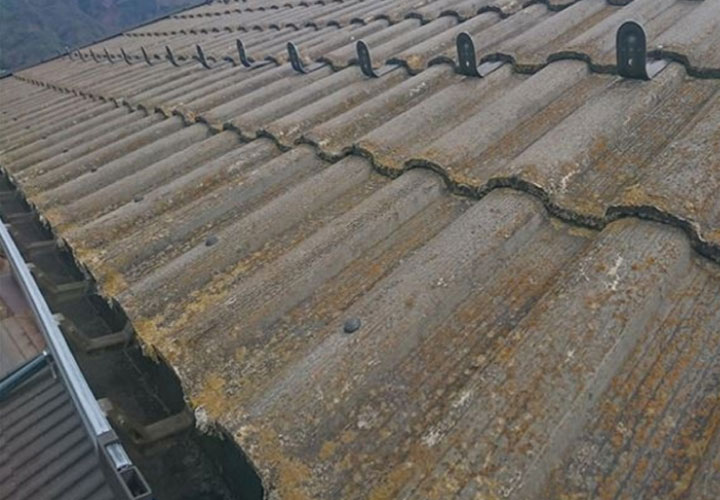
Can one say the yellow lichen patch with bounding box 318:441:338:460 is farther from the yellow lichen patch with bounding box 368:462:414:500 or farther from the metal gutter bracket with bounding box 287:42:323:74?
the metal gutter bracket with bounding box 287:42:323:74

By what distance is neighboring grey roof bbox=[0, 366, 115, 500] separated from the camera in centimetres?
221

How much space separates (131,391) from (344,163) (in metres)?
1.30

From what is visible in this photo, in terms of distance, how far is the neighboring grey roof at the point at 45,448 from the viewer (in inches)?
87.1

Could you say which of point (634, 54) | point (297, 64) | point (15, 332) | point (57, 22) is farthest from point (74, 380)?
point (57, 22)

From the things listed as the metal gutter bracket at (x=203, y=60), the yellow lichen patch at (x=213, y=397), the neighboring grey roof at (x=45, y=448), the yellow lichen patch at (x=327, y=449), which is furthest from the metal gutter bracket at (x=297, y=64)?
the yellow lichen patch at (x=327, y=449)

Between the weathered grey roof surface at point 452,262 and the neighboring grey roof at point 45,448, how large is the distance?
1.80ft

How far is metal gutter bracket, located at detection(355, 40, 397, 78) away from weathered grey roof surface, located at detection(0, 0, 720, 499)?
0.08 m

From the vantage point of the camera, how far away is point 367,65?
4.07 m

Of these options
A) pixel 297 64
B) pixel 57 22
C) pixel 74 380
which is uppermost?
pixel 74 380

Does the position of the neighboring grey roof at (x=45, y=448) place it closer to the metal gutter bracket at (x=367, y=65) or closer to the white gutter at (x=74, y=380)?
the white gutter at (x=74, y=380)

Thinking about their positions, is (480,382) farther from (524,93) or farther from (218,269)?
(524,93)

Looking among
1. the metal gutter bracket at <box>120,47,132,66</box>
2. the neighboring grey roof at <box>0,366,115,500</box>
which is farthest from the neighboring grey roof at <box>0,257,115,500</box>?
the metal gutter bracket at <box>120,47,132,66</box>

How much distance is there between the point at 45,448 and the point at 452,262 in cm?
169

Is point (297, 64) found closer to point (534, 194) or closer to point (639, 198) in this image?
point (534, 194)
